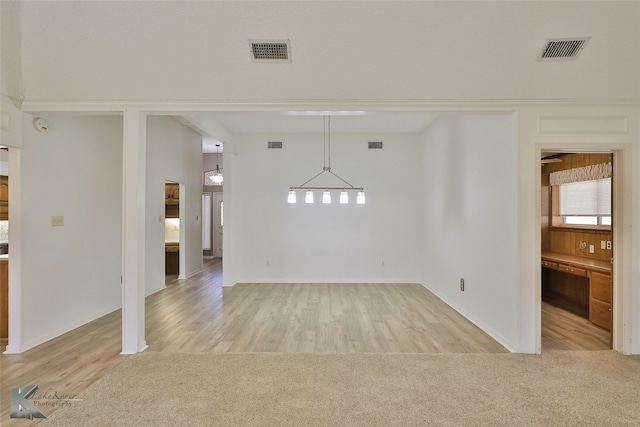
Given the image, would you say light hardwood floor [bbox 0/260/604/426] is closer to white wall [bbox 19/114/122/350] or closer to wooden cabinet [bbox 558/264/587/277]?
white wall [bbox 19/114/122/350]

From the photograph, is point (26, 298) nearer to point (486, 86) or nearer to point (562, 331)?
point (486, 86)

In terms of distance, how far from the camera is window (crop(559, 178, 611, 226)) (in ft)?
15.3

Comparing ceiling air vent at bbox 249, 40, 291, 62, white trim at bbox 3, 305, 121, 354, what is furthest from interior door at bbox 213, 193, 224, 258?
ceiling air vent at bbox 249, 40, 291, 62

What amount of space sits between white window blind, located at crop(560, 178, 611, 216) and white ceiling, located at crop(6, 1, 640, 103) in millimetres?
2000

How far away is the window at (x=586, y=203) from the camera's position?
4.65 meters

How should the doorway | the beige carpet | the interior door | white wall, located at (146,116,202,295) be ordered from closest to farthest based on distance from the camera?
the beige carpet < white wall, located at (146,116,202,295) < the doorway < the interior door

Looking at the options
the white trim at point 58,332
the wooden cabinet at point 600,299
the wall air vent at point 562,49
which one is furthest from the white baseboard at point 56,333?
the wooden cabinet at point 600,299

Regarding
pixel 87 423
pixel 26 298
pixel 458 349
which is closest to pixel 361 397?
pixel 458 349

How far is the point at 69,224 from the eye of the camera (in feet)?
13.0

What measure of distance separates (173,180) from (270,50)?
15.4 ft

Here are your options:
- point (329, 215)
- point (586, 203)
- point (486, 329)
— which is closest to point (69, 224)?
point (329, 215)

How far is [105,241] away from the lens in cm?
459

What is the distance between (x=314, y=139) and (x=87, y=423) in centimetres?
566

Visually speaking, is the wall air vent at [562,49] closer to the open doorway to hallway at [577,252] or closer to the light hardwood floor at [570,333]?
the open doorway to hallway at [577,252]
